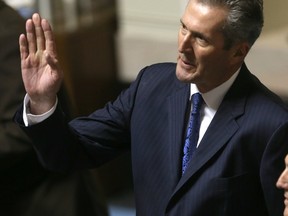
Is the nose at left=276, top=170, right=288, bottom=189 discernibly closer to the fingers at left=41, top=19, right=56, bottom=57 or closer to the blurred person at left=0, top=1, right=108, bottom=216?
the fingers at left=41, top=19, right=56, bottom=57

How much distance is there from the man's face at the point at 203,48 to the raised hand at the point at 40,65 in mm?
295

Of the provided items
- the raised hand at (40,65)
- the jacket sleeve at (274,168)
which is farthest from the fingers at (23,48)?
the jacket sleeve at (274,168)

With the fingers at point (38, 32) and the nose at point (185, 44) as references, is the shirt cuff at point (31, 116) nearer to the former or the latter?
the fingers at point (38, 32)

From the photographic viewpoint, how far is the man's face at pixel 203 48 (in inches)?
61.4

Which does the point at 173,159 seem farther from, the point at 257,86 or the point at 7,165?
the point at 7,165

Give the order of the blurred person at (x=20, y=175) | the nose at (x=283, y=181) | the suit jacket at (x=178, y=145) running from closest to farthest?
the nose at (x=283, y=181), the suit jacket at (x=178, y=145), the blurred person at (x=20, y=175)

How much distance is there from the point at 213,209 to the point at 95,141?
0.36 metres

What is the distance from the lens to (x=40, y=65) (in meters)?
1.77

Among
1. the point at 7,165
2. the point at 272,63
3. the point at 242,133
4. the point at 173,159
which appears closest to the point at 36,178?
the point at 7,165

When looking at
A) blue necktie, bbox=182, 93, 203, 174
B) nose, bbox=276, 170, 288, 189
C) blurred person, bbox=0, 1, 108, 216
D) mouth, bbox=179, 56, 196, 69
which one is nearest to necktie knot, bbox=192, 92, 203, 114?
blue necktie, bbox=182, 93, 203, 174

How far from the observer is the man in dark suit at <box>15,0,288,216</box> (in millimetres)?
1572

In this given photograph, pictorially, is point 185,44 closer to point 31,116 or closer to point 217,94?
point 217,94

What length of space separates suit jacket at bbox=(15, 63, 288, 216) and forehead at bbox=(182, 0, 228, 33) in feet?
0.53

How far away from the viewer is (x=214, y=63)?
5.24 feet
